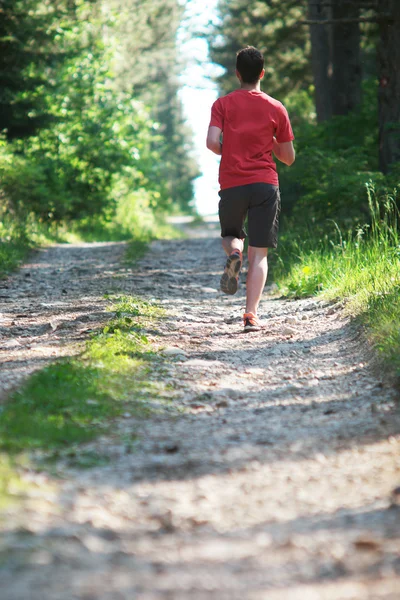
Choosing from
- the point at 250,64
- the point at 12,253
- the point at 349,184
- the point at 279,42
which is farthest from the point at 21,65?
the point at 250,64

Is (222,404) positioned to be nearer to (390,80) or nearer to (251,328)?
(251,328)

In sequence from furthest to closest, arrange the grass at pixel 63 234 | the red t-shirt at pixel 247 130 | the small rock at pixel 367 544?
1. the grass at pixel 63 234
2. the red t-shirt at pixel 247 130
3. the small rock at pixel 367 544

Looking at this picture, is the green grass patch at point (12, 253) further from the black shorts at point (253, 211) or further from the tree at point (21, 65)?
the black shorts at point (253, 211)

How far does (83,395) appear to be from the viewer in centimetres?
424

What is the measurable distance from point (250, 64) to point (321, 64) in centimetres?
1234

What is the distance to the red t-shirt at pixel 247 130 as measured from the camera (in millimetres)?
6383

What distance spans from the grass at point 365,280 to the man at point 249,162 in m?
0.95

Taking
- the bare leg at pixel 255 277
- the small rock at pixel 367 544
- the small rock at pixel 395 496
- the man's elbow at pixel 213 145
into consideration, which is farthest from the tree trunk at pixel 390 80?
the small rock at pixel 367 544

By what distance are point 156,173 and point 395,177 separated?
1996 cm

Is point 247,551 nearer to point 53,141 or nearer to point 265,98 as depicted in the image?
point 265,98

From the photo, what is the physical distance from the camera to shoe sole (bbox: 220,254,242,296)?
21.0 ft

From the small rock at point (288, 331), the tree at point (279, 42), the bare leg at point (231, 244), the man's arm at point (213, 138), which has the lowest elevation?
the small rock at point (288, 331)

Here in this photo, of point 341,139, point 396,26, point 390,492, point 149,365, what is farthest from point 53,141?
point 390,492

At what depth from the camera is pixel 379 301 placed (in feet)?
20.3
